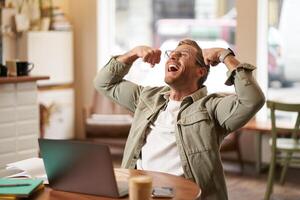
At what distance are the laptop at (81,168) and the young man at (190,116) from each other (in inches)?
15.5

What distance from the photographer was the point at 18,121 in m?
4.32

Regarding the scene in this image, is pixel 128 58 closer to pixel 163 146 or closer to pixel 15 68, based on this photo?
pixel 163 146

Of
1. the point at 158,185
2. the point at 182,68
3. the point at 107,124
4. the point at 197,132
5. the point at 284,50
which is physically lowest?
the point at 107,124

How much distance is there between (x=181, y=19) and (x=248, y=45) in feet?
3.47

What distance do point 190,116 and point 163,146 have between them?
168 mm

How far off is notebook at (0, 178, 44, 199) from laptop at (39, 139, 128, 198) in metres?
0.06

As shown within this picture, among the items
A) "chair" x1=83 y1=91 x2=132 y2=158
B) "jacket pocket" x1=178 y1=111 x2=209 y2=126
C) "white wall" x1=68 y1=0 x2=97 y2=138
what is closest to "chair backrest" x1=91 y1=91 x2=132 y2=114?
"chair" x1=83 y1=91 x2=132 y2=158

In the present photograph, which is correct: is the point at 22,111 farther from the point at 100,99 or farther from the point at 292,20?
the point at 292,20

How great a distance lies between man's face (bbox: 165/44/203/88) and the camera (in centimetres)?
221

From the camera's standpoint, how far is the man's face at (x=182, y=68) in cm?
221

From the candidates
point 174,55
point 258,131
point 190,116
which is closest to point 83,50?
point 258,131

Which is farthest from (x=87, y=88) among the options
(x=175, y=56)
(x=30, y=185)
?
(x=30, y=185)

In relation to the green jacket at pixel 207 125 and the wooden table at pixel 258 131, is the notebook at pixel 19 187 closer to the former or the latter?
the green jacket at pixel 207 125

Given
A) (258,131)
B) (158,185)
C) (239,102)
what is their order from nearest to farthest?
(158,185) → (239,102) → (258,131)
